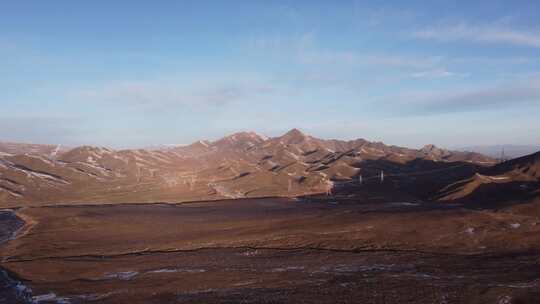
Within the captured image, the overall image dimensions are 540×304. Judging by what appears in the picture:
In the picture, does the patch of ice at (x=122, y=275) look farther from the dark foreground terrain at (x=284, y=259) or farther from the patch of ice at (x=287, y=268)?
the patch of ice at (x=287, y=268)

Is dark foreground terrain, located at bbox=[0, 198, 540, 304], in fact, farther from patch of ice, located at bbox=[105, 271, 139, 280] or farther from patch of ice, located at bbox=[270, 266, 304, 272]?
patch of ice, located at bbox=[270, 266, 304, 272]

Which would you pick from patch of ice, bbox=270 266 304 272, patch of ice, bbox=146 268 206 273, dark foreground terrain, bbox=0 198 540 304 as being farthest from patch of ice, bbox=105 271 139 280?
patch of ice, bbox=270 266 304 272

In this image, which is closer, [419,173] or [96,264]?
[96,264]

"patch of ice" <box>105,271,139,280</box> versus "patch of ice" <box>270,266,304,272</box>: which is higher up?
"patch of ice" <box>270,266,304,272</box>

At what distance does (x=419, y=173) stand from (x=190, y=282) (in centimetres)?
15994

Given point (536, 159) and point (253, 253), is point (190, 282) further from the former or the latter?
point (536, 159)

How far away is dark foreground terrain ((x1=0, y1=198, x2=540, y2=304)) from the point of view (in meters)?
39.5

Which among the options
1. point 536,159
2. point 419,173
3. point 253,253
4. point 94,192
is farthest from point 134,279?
point 419,173

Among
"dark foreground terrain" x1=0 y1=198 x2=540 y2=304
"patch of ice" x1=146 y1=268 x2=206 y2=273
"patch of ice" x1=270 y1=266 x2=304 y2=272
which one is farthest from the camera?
"patch of ice" x1=146 y1=268 x2=206 y2=273

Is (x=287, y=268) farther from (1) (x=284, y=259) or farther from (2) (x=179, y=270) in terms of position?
(2) (x=179, y=270)

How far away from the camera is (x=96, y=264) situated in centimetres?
5609

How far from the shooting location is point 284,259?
54438 millimetres

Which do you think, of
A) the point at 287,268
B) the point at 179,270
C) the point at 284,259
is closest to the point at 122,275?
the point at 179,270

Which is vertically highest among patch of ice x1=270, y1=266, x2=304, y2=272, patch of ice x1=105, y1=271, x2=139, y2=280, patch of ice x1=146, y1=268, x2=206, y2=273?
patch of ice x1=270, y1=266, x2=304, y2=272
